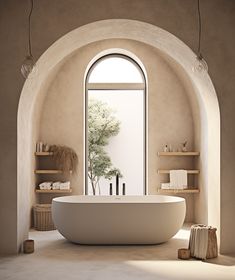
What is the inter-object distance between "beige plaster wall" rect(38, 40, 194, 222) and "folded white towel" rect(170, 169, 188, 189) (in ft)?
0.88

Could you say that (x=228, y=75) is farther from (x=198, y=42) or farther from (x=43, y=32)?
(x=43, y=32)

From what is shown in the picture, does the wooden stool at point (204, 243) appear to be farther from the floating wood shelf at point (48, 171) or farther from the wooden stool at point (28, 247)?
the floating wood shelf at point (48, 171)

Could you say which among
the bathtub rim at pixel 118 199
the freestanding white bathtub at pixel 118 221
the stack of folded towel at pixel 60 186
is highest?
the stack of folded towel at pixel 60 186

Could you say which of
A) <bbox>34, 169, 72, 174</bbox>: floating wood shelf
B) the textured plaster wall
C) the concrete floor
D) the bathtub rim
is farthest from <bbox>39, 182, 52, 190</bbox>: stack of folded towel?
the textured plaster wall

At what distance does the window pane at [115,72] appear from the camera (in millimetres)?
7930

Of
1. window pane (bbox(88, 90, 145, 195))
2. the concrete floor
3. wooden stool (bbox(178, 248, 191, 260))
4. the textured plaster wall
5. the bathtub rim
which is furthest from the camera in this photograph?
window pane (bbox(88, 90, 145, 195))

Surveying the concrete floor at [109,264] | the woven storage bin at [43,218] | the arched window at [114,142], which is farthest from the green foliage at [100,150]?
the concrete floor at [109,264]

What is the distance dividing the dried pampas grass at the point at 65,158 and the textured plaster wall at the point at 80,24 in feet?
7.10

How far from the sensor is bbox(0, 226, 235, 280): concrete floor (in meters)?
4.34

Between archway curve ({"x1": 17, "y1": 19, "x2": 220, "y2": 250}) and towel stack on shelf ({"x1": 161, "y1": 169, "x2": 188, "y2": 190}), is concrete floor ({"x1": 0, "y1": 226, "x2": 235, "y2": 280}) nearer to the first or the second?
archway curve ({"x1": 17, "y1": 19, "x2": 220, "y2": 250})

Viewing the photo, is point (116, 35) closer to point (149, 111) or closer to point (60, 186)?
point (149, 111)

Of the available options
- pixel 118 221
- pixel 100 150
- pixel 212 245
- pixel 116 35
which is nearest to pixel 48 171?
pixel 100 150

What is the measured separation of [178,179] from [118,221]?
6.57 ft

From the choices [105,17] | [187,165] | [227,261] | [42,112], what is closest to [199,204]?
[187,165]
